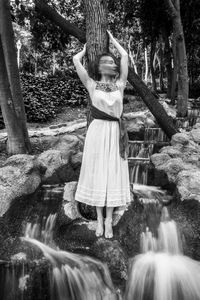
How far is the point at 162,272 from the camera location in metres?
4.26

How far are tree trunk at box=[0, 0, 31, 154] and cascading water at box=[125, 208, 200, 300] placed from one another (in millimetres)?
4138

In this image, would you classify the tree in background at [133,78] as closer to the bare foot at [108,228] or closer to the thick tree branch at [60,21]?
the thick tree branch at [60,21]

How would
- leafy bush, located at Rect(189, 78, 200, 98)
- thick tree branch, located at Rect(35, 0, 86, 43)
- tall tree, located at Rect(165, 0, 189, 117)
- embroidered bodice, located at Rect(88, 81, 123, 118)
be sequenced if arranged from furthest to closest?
leafy bush, located at Rect(189, 78, 200, 98) → tall tree, located at Rect(165, 0, 189, 117) → thick tree branch, located at Rect(35, 0, 86, 43) → embroidered bodice, located at Rect(88, 81, 123, 118)

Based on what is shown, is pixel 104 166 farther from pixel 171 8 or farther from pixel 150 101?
pixel 171 8

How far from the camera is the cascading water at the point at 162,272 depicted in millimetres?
4086

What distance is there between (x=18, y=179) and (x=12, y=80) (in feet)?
9.74

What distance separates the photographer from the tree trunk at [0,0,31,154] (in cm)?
698

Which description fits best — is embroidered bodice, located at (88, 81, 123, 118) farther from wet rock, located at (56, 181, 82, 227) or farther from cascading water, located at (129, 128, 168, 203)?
cascading water, located at (129, 128, 168, 203)

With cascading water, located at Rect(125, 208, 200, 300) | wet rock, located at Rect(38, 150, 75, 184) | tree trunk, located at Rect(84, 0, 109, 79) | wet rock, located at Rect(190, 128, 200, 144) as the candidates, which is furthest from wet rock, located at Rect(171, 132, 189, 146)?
tree trunk, located at Rect(84, 0, 109, 79)

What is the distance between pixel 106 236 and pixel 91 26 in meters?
2.84

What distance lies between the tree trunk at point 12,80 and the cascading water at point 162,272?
4.14 metres

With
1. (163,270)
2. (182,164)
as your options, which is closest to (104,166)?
(163,270)

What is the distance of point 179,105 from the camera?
11656mm

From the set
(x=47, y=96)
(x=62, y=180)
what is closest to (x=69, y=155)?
(x=62, y=180)
